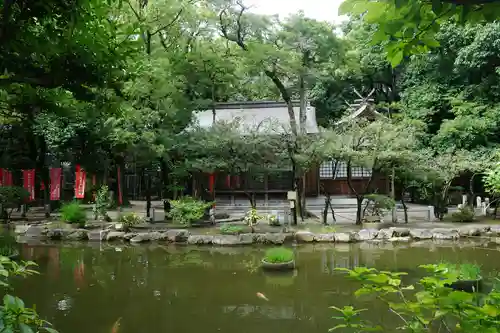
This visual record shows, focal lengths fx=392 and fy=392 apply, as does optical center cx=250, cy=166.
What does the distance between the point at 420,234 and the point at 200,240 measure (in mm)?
6742

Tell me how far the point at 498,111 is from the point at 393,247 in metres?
12.7

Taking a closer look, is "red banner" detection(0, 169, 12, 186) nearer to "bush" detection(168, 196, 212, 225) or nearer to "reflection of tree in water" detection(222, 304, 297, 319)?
"bush" detection(168, 196, 212, 225)

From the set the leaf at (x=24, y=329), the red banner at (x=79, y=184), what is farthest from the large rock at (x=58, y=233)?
the leaf at (x=24, y=329)

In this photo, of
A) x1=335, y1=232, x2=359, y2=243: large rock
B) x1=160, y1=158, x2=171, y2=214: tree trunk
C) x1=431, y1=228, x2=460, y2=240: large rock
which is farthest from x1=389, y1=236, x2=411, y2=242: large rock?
Answer: x1=160, y1=158, x2=171, y2=214: tree trunk

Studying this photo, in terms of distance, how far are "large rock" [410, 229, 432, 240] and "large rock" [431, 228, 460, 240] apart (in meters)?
0.14

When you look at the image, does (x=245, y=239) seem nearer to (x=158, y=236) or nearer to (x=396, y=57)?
(x=158, y=236)

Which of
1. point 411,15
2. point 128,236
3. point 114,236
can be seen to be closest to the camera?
point 411,15

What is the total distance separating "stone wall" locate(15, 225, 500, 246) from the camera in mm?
11711

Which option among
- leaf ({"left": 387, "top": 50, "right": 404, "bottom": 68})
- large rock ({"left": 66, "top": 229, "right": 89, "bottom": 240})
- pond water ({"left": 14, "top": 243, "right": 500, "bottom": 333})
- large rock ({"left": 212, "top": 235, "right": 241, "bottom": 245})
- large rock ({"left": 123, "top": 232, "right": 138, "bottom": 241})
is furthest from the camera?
large rock ({"left": 66, "top": 229, "right": 89, "bottom": 240})

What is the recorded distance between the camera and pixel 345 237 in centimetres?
1176

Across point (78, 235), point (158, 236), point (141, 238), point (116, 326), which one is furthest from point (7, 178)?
point (116, 326)

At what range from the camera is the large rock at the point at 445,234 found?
39.2 ft

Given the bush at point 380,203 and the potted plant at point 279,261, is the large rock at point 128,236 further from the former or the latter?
the bush at point 380,203

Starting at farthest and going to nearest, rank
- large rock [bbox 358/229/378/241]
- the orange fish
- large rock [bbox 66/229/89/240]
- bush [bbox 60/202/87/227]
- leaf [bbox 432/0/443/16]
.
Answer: bush [bbox 60/202/87/227] → large rock [bbox 66/229/89/240] → large rock [bbox 358/229/378/241] → the orange fish → leaf [bbox 432/0/443/16]
